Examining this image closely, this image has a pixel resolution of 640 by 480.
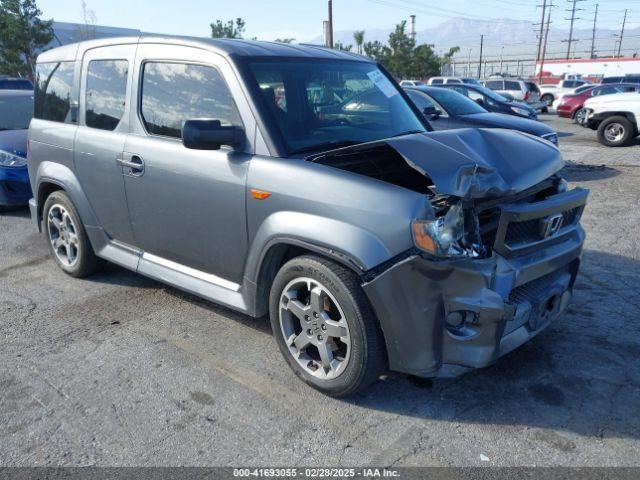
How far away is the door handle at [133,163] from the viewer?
4000 millimetres

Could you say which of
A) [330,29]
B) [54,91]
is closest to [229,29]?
[330,29]

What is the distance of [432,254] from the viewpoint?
273 cm

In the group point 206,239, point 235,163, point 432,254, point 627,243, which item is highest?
point 235,163

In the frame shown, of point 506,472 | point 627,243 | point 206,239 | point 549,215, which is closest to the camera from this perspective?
point 506,472

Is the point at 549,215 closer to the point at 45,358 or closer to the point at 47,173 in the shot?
the point at 45,358

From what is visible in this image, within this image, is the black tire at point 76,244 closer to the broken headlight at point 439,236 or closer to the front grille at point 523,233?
the broken headlight at point 439,236

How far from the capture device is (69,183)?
475cm

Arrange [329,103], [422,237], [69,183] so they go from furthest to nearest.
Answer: [69,183] < [329,103] < [422,237]

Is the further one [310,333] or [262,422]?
[310,333]

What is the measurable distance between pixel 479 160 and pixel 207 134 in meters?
1.57

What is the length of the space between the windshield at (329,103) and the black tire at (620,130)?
445 inches

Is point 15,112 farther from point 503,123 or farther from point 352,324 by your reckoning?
point 503,123

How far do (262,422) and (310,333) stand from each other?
57 cm

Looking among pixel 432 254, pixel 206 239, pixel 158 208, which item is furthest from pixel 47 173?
pixel 432 254
